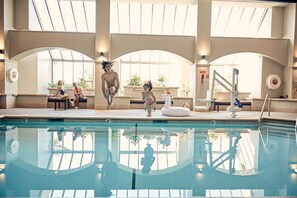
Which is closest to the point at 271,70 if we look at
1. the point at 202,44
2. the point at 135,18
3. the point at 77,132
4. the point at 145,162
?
the point at 202,44

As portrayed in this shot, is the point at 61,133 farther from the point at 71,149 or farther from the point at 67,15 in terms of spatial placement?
the point at 67,15

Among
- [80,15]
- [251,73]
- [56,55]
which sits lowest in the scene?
[251,73]

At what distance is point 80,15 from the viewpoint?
13.5 metres

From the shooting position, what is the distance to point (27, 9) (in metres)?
10.9

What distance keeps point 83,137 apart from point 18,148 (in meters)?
1.45

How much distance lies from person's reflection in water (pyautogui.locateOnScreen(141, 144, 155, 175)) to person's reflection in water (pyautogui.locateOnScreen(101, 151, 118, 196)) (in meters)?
0.45

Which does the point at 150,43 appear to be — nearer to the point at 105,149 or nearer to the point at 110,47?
the point at 110,47

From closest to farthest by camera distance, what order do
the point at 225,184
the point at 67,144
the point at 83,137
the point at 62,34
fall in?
the point at 225,184, the point at 67,144, the point at 83,137, the point at 62,34

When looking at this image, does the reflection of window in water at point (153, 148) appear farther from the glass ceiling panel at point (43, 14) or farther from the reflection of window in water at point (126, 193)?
the glass ceiling panel at point (43, 14)

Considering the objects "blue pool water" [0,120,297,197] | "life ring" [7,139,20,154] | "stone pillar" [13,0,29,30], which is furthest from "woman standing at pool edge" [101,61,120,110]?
"stone pillar" [13,0,29,30]

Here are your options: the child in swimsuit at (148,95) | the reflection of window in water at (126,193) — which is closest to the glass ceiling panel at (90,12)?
the child in swimsuit at (148,95)

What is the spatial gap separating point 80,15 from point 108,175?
12193 millimetres

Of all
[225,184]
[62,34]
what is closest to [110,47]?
[62,34]

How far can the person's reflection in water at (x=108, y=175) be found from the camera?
2.88 m
